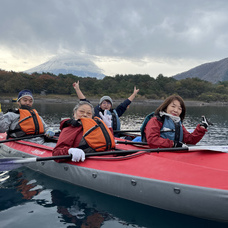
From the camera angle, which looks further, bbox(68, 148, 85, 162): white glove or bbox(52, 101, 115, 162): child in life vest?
bbox(52, 101, 115, 162): child in life vest

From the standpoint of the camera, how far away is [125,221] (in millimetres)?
3754

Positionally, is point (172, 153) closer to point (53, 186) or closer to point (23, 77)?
point (53, 186)

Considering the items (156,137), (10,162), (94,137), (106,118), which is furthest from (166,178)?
(106,118)

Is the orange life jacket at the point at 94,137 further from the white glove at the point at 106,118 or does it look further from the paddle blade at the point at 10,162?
the white glove at the point at 106,118

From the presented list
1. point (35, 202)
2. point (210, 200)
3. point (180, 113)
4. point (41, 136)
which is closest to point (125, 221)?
point (210, 200)

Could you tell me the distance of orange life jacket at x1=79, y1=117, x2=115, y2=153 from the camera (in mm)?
4488

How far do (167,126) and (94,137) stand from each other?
4.94 ft

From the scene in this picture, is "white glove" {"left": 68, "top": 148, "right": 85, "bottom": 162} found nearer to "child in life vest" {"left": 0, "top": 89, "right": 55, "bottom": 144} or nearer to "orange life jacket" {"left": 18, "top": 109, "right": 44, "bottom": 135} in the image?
"child in life vest" {"left": 0, "top": 89, "right": 55, "bottom": 144}

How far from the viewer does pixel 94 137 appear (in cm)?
457

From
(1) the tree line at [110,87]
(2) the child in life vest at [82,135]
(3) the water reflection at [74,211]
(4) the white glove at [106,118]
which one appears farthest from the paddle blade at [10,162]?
(1) the tree line at [110,87]

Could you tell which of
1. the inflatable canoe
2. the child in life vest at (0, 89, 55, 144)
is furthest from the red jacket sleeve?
the child in life vest at (0, 89, 55, 144)

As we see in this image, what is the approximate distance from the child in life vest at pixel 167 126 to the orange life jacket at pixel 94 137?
872mm

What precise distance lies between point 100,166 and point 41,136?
124 inches

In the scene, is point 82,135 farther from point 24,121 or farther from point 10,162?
point 24,121
